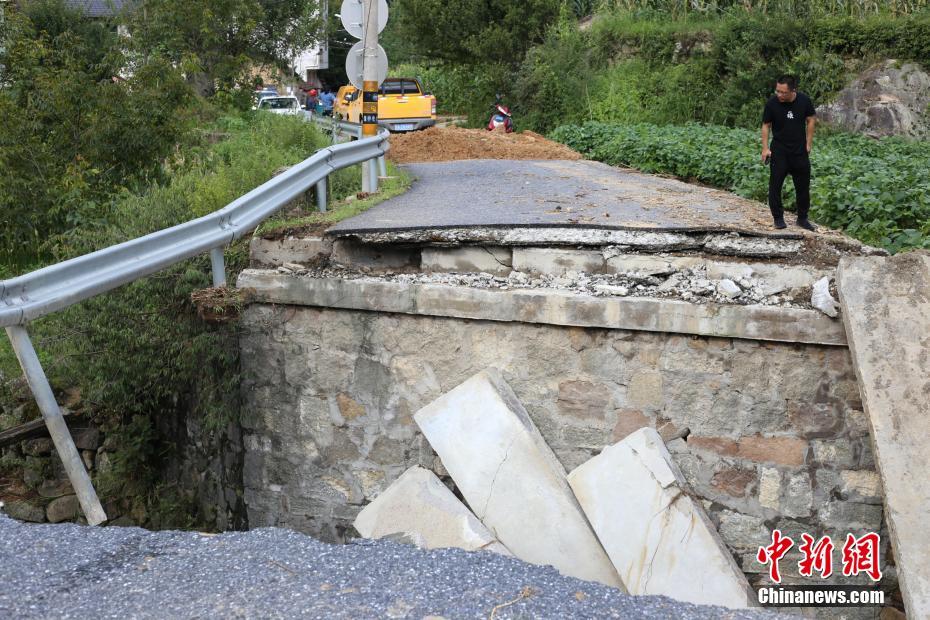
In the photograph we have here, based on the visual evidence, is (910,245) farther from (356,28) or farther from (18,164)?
(18,164)

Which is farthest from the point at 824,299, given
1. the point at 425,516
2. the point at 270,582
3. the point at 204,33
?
the point at 204,33

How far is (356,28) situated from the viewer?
9.98m

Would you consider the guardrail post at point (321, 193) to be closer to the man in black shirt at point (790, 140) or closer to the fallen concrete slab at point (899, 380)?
the man in black shirt at point (790, 140)

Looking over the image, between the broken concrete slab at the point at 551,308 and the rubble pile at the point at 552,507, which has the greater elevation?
the broken concrete slab at the point at 551,308

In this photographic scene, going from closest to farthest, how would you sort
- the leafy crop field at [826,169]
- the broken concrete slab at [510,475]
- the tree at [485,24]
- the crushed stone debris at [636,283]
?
the broken concrete slab at [510,475], the crushed stone debris at [636,283], the leafy crop field at [826,169], the tree at [485,24]

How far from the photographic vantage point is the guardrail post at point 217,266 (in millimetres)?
6297

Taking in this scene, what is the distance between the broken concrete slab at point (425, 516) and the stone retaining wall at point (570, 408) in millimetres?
240

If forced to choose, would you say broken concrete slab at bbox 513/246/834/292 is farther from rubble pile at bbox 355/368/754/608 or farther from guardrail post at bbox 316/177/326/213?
guardrail post at bbox 316/177/326/213

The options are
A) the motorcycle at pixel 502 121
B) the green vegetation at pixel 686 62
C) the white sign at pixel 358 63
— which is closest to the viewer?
the white sign at pixel 358 63

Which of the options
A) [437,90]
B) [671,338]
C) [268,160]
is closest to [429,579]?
[671,338]

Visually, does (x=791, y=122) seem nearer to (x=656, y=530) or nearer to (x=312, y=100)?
(x=656, y=530)

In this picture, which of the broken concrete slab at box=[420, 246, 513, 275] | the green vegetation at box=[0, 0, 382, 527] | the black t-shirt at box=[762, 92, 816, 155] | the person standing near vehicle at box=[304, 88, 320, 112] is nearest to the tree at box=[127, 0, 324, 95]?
the green vegetation at box=[0, 0, 382, 527]

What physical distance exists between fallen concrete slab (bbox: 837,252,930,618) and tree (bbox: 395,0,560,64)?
2242cm

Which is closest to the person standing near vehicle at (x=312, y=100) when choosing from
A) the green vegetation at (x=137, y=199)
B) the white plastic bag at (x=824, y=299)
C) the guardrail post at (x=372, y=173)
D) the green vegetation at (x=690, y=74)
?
the green vegetation at (x=690, y=74)
